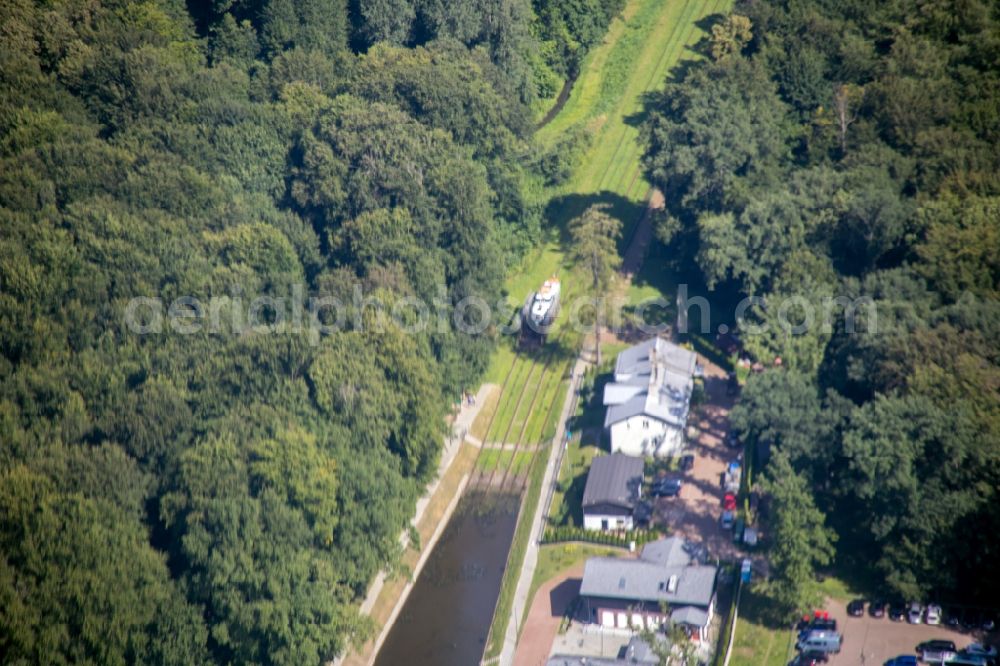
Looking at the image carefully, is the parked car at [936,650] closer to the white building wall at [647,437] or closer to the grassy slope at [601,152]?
the white building wall at [647,437]

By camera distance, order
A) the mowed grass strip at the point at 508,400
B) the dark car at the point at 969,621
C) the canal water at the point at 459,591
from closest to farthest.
A: the dark car at the point at 969,621 < the canal water at the point at 459,591 < the mowed grass strip at the point at 508,400

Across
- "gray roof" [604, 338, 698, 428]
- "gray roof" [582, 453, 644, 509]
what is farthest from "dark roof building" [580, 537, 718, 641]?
"gray roof" [604, 338, 698, 428]

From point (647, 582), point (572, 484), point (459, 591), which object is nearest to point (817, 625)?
point (647, 582)

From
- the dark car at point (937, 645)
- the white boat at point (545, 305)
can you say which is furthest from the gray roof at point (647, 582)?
the white boat at point (545, 305)

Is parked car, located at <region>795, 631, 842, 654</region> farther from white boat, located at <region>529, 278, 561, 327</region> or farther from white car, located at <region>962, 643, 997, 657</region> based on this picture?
white boat, located at <region>529, 278, 561, 327</region>

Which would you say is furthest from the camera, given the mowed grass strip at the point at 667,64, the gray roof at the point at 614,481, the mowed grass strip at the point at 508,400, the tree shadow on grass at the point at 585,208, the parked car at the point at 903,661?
the mowed grass strip at the point at 667,64

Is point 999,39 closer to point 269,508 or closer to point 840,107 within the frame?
point 840,107
